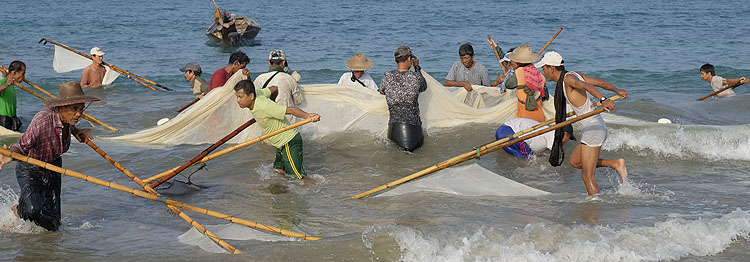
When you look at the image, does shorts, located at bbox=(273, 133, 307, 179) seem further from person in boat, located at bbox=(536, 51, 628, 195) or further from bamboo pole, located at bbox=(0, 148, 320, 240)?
person in boat, located at bbox=(536, 51, 628, 195)

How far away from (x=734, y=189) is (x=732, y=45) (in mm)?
16769

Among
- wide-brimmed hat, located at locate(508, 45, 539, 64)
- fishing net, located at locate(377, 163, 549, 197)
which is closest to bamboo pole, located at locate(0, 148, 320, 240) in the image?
fishing net, located at locate(377, 163, 549, 197)

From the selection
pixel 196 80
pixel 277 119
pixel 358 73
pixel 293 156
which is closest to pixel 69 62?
pixel 196 80

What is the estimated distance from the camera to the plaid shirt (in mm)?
4864

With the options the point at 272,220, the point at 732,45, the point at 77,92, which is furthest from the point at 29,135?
the point at 732,45

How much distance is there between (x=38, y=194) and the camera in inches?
201

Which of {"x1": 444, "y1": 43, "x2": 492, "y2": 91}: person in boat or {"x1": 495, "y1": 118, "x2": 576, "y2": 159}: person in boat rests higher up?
{"x1": 444, "y1": 43, "x2": 492, "y2": 91}: person in boat

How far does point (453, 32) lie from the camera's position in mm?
26438

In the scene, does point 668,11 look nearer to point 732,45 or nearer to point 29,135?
point 732,45

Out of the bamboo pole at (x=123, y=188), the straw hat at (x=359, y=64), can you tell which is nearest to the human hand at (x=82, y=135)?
the bamboo pole at (x=123, y=188)

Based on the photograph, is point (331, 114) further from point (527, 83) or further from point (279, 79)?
point (527, 83)

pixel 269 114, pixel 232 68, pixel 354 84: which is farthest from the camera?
pixel 354 84

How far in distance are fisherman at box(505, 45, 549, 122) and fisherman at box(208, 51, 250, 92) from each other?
2.83m

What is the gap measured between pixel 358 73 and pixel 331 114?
0.67 meters
